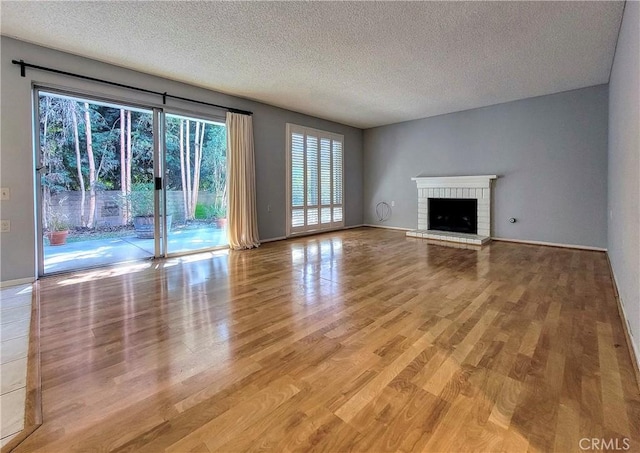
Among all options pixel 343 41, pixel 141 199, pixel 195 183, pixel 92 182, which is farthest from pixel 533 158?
pixel 92 182

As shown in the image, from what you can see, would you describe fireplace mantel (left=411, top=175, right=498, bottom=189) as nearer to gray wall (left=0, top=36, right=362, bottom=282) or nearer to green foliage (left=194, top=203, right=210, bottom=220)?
gray wall (left=0, top=36, right=362, bottom=282)

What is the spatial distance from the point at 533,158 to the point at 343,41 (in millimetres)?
4069

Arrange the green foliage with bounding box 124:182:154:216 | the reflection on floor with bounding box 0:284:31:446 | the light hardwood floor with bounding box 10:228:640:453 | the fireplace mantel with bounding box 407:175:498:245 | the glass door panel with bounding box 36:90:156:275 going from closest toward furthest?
1. the light hardwood floor with bounding box 10:228:640:453
2. the reflection on floor with bounding box 0:284:31:446
3. the glass door panel with bounding box 36:90:156:275
4. the green foliage with bounding box 124:182:154:216
5. the fireplace mantel with bounding box 407:175:498:245

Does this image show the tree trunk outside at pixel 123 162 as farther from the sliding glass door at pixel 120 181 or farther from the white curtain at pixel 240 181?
the white curtain at pixel 240 181

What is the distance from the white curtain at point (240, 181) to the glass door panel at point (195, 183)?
0.16m

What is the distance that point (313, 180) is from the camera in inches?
262

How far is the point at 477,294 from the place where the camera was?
278 centimetres

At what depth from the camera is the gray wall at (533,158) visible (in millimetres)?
4672

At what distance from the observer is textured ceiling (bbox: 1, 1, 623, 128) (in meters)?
2.68

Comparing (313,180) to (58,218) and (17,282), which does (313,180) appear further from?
(17,282)

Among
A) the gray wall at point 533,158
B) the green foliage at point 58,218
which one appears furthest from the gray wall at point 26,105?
the gray wall at point 533,158

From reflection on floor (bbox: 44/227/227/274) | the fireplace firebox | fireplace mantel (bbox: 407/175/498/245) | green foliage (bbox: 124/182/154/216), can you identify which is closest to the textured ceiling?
green foliage (bbox: 124/182/154/216)

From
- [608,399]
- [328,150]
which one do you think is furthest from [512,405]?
[328,150]

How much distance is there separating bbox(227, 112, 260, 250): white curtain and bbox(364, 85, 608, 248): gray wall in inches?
144
